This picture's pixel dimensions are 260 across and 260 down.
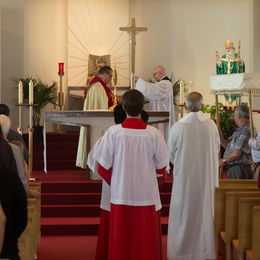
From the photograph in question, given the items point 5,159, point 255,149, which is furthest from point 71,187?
point 5,159

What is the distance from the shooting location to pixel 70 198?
9.17 metres

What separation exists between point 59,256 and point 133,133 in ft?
6.78

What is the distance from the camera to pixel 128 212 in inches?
233

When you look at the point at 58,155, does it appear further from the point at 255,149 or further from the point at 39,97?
the point at 255,149

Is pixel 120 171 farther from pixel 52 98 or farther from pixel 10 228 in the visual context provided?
pixel 52 98

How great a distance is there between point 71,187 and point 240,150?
282 centimetres

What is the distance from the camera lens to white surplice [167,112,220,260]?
6.82m

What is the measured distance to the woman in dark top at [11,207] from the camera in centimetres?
348

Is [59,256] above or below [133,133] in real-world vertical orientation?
below

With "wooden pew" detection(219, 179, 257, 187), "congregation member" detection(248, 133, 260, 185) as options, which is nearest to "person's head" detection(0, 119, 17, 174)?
"congregation member" detection(248, 133, 260, 185)

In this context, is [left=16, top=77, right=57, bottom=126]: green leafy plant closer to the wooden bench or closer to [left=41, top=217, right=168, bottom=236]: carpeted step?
[left=41, top=217, right=168, bottom=236]: carpeted step

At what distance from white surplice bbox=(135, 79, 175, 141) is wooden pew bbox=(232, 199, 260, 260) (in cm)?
510

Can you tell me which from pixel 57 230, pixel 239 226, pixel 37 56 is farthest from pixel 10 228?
pixel 37 56

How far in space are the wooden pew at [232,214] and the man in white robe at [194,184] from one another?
2.85 ft
